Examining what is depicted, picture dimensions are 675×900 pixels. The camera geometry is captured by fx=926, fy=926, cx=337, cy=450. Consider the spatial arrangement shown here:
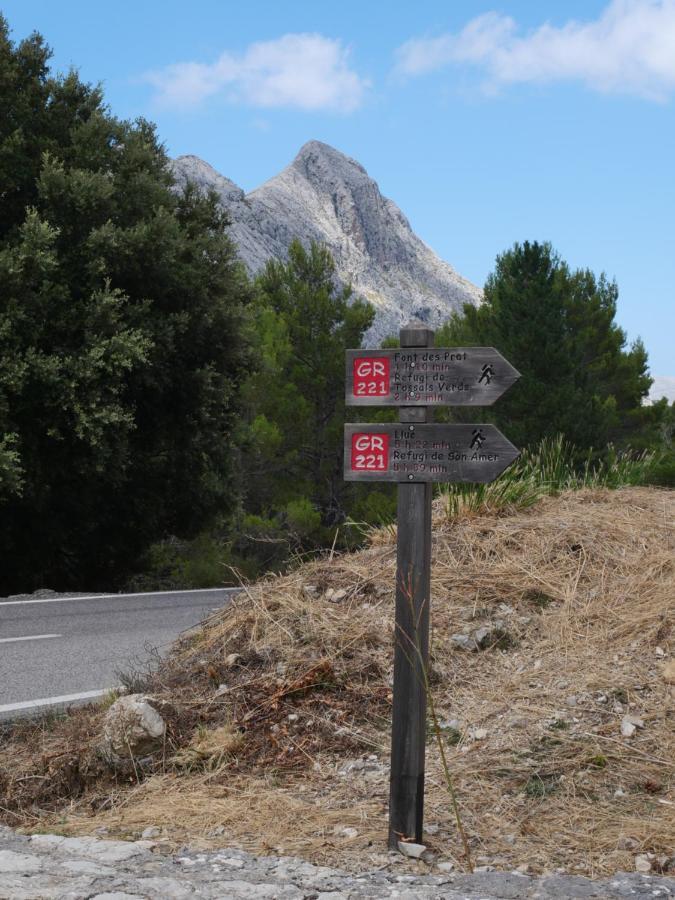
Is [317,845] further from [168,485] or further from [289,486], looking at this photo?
[289,486]

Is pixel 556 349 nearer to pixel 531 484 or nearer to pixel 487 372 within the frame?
pixel 531 484

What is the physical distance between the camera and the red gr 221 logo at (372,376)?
159 inches

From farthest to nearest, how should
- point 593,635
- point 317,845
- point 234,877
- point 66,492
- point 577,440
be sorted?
point 577,440 < point 66,492 < point 593,635 < point 317,845 < point 234,877

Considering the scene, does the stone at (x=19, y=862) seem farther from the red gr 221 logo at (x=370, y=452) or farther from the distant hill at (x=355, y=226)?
the distant hill at (x=355, y=226)

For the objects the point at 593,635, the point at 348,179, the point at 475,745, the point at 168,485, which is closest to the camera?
the point at 475,745

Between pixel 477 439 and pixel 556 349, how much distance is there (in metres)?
25.8

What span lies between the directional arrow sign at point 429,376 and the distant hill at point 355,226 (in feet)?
470

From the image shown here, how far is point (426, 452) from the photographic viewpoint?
13.0 feet

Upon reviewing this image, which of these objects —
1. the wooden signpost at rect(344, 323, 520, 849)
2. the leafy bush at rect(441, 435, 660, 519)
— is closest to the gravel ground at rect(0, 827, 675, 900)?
the wooden signpost at rect(344, 323, 520, 849)

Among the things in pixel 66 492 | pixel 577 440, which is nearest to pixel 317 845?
pixel 66 492

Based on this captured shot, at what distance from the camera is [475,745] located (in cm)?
466

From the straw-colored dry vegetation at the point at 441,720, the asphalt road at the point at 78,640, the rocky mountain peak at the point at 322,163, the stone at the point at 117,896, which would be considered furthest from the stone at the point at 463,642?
the rocky mountain peak at the point at 322,163

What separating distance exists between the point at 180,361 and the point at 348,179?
17924 cm

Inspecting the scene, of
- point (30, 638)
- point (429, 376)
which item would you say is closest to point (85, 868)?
point (429, 376)
